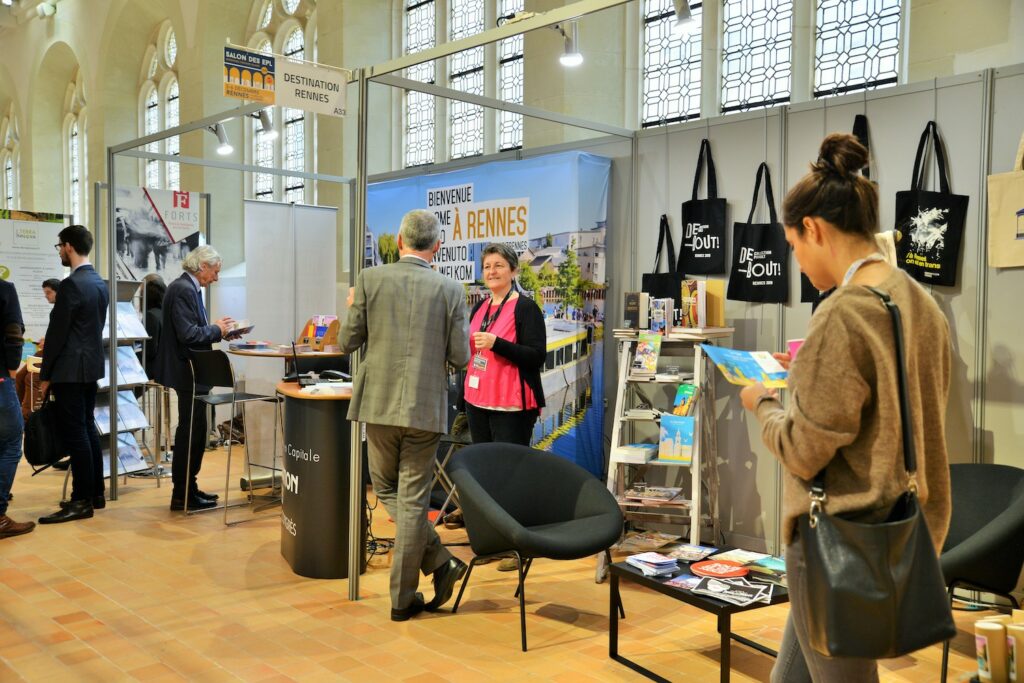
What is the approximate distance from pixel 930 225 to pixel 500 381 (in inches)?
88.5

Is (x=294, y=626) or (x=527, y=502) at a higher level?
(x=527, y=502)

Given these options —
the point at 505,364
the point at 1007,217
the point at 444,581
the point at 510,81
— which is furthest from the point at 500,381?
the point at 510,81

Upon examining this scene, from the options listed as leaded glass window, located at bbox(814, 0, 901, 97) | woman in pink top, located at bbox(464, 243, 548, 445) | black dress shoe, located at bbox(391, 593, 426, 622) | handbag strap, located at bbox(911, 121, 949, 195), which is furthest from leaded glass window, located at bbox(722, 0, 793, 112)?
black dress shoe, located at bbox(391, 593, 426, 622)

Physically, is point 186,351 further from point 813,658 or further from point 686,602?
point 813,658

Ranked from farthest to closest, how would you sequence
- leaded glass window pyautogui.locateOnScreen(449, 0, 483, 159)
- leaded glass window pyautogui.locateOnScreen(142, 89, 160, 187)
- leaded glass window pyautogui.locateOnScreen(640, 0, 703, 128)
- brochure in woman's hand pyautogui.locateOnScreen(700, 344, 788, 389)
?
A: leaded glass window pyautogui.locateOnScreen(142, 89, 160, 187) < leaded glass window pyautogui.locateOnScreen(449, 0, 483, 159) < leaded glass window pyautogui.locateOnScreen(640, 0, 703, 128) < brochure in woman's hand pyautogui.locateOnScreen(700, 344, 788, 389)

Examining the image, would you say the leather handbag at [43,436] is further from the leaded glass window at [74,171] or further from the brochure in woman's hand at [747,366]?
the leaded glass window at [74,171]

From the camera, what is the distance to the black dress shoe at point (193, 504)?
5.93m

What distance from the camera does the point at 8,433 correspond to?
5066 mm

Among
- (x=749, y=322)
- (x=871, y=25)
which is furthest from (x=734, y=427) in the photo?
(x=871, y=25)

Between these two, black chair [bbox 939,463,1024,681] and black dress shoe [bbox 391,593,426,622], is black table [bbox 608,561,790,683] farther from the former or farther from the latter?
black dress shoe [bbox 391,593,426,622]

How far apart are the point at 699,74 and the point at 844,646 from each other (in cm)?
602

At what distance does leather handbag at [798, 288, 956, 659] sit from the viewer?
161 centimetres

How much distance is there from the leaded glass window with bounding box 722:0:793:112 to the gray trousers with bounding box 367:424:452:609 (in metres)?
4.17

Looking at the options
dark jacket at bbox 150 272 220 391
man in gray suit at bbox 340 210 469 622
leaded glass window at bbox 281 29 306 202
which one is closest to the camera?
man in gray suit at bbox 340 210 469 622
